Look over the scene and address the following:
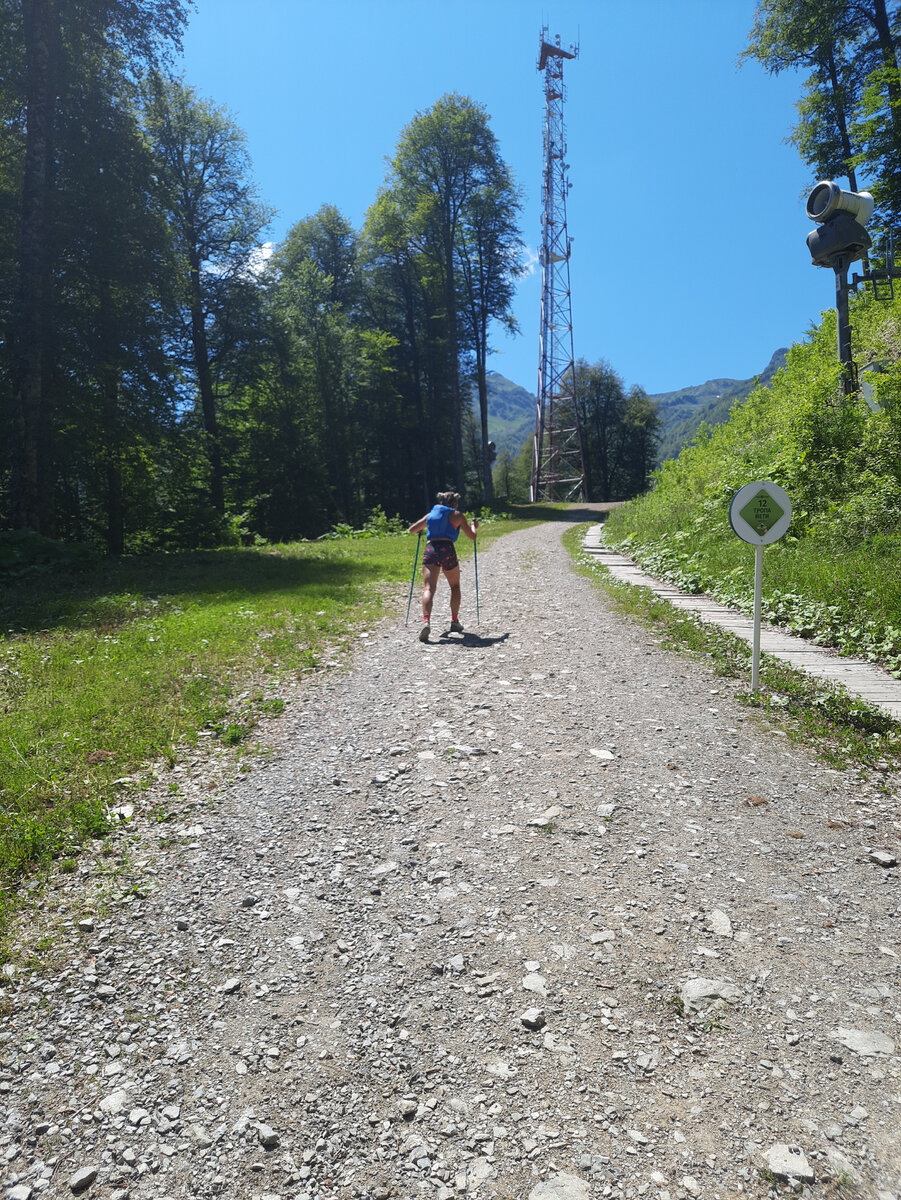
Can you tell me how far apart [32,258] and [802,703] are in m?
17.6

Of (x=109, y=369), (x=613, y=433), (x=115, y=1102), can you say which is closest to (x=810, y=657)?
(x=115, y=1102)

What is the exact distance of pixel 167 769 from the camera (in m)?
5.41

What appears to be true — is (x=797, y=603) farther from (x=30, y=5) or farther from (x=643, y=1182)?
(x=30, y=5)

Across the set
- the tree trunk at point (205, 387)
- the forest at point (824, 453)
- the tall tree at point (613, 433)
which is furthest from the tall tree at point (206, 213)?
the tall tree at point (613, 433)

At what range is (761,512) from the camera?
680 cm

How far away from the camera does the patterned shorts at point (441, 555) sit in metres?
9.81

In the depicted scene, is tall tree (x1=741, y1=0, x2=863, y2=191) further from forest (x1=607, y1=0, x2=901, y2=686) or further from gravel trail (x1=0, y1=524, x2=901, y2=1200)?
gravel trail (x1=0, y1=524, x2=901, y2=1200)

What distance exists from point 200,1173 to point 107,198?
2043 cm

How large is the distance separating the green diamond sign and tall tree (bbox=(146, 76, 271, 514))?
2518 cm

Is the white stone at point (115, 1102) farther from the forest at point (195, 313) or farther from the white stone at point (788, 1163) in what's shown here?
the forest at point (195, 313)

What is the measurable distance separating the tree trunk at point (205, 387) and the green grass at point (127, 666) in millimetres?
15048

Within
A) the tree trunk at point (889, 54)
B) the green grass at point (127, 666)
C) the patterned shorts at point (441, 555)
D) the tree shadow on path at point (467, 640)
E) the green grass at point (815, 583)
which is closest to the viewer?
the green grass at point (127, 666)

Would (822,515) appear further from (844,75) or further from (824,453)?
(844,75)

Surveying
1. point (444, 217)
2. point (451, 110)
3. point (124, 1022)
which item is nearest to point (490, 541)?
point (124, 1022)
